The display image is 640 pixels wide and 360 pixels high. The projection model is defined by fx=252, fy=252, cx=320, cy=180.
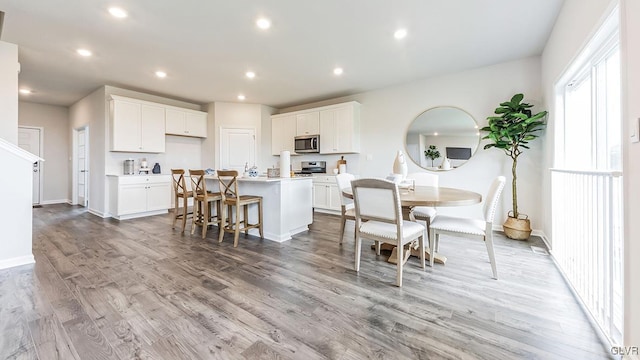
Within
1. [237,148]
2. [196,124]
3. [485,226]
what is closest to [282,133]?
[237,148]

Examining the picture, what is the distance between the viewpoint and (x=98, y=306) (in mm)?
1784

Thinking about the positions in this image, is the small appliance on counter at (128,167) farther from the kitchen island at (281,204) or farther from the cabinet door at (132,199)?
the kitchen island at (281,204)

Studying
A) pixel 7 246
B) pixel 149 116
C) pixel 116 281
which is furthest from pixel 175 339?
pixel 149 116

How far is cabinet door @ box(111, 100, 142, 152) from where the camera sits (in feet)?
15.4

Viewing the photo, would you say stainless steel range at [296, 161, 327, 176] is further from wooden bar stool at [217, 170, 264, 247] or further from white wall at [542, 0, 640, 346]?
white wall at [542, 0, 640, 346]

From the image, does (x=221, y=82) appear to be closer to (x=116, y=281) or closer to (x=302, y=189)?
(x=302, y=189)

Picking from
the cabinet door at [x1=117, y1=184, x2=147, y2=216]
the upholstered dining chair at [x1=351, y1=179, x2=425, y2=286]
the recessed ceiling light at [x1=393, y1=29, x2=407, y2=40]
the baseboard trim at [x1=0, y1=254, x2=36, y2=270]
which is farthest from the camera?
the cabinet door at [x1=117, y1=184, x2=147, y2=216]

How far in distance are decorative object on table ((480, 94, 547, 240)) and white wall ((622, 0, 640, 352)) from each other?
7.17ft

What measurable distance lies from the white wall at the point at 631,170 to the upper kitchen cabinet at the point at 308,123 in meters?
4.55

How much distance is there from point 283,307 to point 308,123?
4.46 metres

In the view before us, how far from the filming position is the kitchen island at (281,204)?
338cm

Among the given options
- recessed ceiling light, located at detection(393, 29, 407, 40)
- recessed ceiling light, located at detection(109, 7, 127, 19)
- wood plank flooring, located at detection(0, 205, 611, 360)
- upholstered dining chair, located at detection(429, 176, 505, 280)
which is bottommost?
wood plank flooring, located at detection(0, 205, 611, 360)

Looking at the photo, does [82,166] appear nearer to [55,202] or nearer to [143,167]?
[55,202]

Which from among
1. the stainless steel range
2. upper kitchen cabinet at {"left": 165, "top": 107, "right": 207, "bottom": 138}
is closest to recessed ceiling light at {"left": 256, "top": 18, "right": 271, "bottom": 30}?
the stainless steel range
